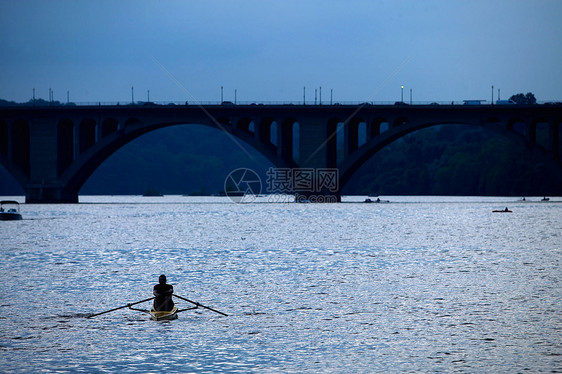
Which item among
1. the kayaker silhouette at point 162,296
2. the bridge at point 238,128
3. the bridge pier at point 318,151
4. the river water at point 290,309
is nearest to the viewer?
the river water at point 290,309

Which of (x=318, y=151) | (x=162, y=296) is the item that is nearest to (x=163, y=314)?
(x=162, y=296)

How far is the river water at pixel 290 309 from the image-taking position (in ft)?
65.5

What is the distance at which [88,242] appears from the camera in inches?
2534

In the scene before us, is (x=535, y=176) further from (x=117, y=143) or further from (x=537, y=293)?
(x=537, y=293)

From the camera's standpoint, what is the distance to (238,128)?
422ft

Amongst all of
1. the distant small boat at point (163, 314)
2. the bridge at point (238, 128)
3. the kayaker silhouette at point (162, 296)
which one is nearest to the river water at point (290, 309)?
the distant small boat at point (163, 314)

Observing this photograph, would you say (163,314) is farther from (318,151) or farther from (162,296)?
(318,151)

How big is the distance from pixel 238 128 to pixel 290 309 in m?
102

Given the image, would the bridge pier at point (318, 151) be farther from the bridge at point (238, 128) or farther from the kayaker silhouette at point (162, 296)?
the kayaker silhouette at point (162, 296)

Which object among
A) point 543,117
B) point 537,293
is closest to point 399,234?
point 537,293

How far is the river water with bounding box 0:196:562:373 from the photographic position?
1997 centimetres

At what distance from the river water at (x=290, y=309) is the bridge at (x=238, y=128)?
199 ft

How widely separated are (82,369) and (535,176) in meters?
184

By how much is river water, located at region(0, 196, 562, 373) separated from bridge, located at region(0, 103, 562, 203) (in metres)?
60.6
